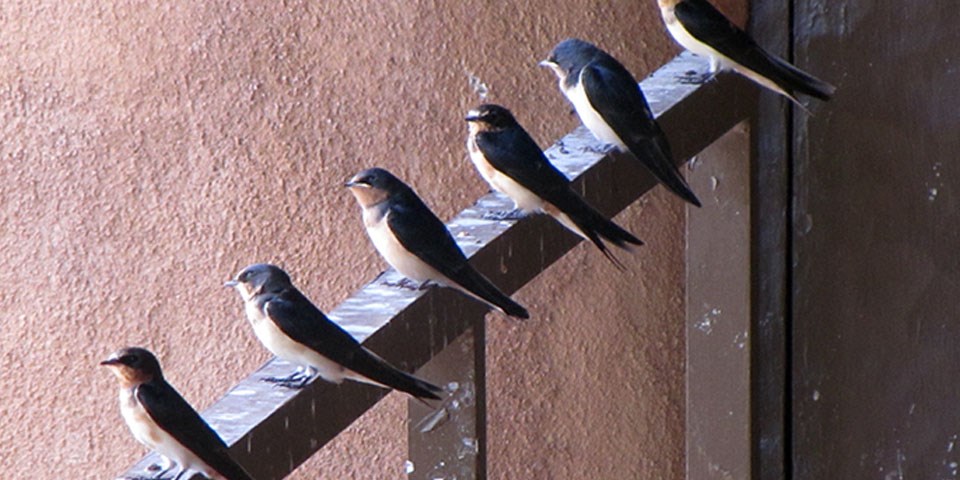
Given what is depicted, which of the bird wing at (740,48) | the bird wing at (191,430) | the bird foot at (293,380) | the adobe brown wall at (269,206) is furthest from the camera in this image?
the adobe brown wall at (269,206)

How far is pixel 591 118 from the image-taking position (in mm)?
2215

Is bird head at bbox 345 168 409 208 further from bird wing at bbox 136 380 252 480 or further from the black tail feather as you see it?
bird wing at bbox 136 380 252 480

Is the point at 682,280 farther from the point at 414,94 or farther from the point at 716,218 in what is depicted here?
the point at 414,94

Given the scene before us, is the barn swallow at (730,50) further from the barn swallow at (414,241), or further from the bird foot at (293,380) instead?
the bird foot at (293,380)

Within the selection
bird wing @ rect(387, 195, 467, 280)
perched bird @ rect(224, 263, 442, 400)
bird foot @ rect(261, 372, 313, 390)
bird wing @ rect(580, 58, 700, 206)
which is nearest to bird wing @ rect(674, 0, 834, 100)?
bird wing @ rect(580, 58, 700, 206)

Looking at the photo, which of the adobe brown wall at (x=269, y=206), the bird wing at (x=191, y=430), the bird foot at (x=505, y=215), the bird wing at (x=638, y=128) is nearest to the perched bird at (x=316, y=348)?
the bird wing at (x=191, y=430)

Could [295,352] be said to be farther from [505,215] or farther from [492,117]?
[492,117]

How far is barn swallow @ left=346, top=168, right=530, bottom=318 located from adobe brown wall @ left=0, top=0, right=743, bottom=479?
835 mm

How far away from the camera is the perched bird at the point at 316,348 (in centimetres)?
174

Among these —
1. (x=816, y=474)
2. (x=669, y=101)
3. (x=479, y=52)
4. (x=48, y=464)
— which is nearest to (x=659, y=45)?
(x=479, y=52)

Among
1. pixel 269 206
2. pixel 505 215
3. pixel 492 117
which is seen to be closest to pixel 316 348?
pixel 505 215

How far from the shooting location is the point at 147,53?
2.93 metres

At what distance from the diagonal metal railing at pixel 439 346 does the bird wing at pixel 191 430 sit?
3 centimetres

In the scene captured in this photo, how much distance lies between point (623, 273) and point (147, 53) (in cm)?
98
